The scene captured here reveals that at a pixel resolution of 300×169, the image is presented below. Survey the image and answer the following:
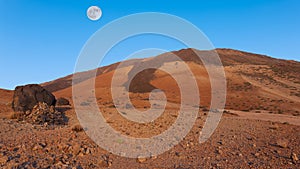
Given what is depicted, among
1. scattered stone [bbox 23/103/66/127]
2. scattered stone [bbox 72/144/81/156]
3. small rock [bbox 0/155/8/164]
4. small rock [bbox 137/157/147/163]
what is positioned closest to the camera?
small rock [bbox 0/155/8/164]

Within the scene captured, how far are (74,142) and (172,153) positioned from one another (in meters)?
3.21

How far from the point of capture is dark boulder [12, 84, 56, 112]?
16.1m

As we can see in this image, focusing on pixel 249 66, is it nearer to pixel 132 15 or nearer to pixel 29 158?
pixel 132 15

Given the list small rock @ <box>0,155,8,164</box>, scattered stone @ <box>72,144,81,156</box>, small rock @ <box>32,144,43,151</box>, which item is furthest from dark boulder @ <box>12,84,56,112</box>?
small rock @ <box>0,155,8,164</box>

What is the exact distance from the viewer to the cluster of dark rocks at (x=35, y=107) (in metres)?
13.9

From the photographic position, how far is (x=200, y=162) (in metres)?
6.96

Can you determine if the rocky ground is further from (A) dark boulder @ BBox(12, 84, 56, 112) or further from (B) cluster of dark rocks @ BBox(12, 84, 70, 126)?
(A) dark boulder @ BBox(12, 84, 56, 112)

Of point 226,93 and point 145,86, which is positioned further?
point 145,86

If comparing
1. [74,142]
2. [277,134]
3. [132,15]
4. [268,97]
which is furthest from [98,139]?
[268,97]

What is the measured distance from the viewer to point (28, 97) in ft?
54.4

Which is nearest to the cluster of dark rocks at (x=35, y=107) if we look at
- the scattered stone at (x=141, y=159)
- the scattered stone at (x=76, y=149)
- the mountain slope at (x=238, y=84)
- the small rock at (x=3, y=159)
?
the scattered stone at (x=76, y=149)

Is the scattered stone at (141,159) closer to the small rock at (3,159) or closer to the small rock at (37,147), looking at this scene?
the small rock at (37,147)

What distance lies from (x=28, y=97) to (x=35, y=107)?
2.11 m

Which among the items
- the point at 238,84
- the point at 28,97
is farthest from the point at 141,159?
the point at 238,84
